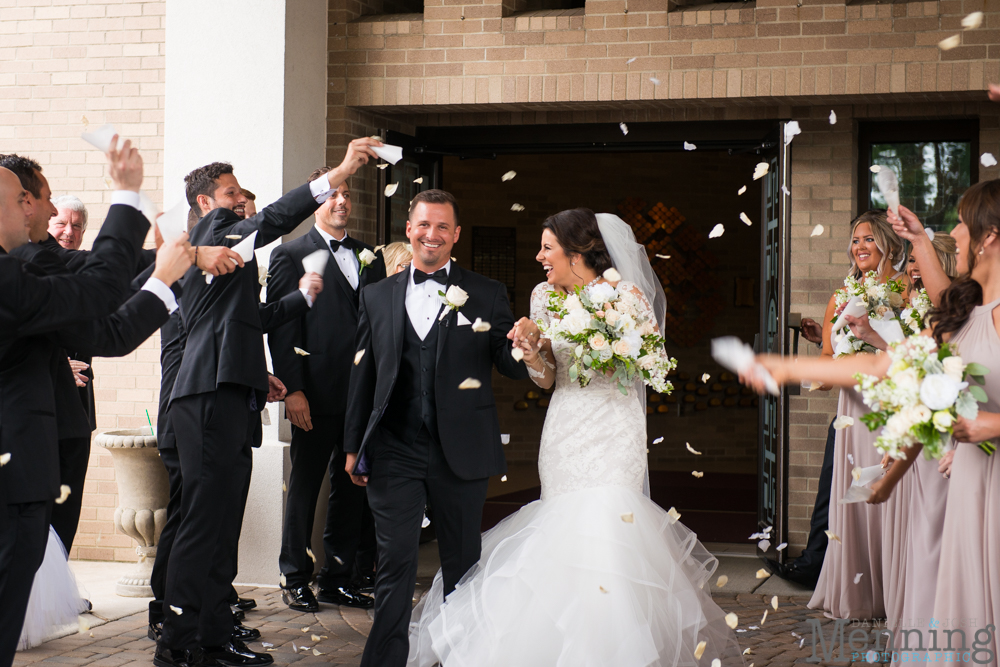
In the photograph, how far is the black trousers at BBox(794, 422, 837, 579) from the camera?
6.08 meters

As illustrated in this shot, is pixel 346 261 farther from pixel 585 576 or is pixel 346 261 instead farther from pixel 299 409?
pixel 585 576

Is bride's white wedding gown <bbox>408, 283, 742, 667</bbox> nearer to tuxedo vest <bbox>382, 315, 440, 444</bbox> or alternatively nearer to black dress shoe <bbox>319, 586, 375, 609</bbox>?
tuxedo vest <bbox>382, 315, 440, 444</bbox>

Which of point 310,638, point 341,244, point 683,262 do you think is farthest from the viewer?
point 683,262

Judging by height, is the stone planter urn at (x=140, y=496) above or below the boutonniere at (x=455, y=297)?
below

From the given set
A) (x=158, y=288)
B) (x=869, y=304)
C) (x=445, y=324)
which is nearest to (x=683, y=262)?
(x=869, y=304)

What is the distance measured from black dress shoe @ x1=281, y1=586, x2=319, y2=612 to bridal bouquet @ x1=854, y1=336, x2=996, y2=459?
12.0 feet

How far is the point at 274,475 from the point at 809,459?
3.69 m

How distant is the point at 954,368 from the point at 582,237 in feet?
6.68

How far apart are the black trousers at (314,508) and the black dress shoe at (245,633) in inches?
26.0

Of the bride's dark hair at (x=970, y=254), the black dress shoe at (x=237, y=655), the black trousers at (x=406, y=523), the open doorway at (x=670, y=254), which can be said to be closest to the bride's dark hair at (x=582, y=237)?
the black trousers at (x=406, y=523)

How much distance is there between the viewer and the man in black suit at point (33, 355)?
315 cm

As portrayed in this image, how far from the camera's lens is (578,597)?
4.05 m

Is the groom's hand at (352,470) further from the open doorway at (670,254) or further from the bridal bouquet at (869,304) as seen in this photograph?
the open doorway at (670,254)

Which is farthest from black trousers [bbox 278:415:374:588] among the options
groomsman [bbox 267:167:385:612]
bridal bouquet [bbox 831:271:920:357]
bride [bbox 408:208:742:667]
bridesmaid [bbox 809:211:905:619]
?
bridal bouquet [bbox 831:271:920:357]
